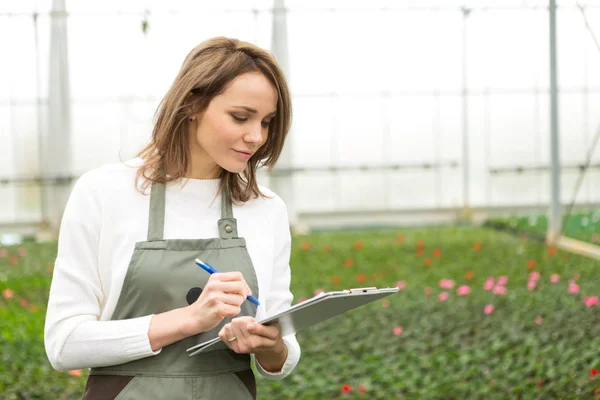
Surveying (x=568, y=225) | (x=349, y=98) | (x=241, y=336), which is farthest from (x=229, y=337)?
(x=349, y=98)

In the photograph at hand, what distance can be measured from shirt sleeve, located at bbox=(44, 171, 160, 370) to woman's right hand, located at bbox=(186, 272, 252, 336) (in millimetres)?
111

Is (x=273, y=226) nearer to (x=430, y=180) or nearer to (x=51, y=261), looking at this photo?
(x=51, y=261)

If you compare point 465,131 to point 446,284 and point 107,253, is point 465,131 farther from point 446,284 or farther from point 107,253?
point 107,253

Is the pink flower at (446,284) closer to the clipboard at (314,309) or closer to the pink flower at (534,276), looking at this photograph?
the pink flower at (534,276)

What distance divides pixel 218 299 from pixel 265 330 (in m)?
0.12

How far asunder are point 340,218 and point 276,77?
35.3ft

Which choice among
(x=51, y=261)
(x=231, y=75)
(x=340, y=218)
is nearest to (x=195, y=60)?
(x=231, y=75)

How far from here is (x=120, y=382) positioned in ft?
5.32

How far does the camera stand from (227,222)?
5.60 feet

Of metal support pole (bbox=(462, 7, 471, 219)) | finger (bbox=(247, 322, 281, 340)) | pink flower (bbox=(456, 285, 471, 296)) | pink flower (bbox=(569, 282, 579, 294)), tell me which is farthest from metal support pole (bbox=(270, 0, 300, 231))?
finger (bbox=(247, 322, 281, 340))

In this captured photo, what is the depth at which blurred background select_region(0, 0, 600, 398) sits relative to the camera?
11.8m

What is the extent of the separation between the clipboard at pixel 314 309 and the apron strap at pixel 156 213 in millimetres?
224

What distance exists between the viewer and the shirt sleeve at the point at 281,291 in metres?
1.78

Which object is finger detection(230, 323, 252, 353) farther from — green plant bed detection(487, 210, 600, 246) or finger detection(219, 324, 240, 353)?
green plant bed detection(487, 210, 600, 246)
